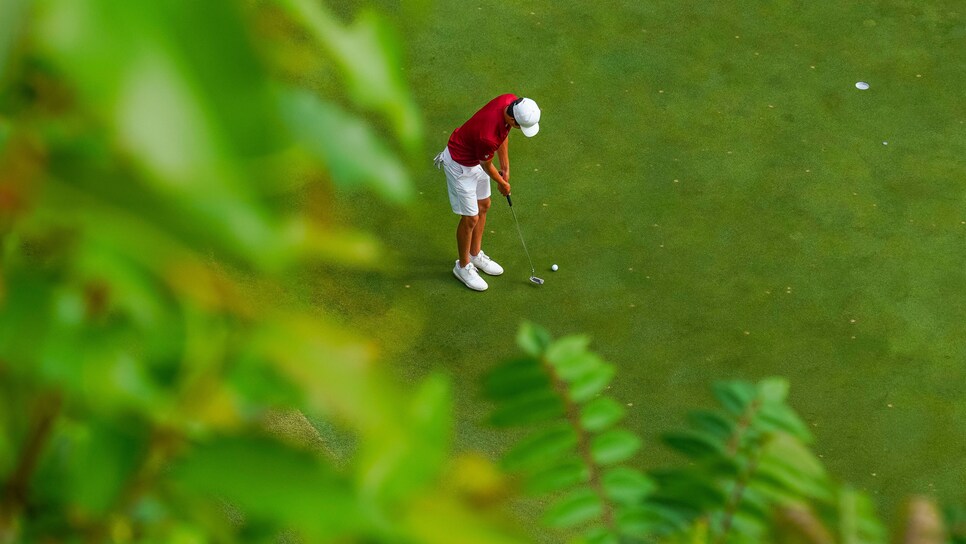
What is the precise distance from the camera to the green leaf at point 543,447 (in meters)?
1.12

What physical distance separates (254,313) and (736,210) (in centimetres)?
614

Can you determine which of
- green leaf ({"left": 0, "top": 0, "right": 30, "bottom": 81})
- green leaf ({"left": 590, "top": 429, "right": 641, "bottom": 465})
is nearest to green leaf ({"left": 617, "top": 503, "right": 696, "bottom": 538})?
green leaf ({"left": 590, "top": 429, "right": 641, "bottom": 465})

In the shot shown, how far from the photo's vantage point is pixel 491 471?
2.23 ft

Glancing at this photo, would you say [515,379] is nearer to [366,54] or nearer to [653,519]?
[653,519]

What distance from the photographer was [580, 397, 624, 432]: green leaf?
1.19m

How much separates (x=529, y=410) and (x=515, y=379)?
0.04 meters

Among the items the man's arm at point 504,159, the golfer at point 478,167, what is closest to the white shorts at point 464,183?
the golfer at point 478,167

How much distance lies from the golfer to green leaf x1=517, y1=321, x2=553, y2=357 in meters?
4.34

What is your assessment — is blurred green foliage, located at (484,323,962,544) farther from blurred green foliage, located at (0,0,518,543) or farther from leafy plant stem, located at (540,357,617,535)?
blurred green foliage, located at (0,0,518,543)

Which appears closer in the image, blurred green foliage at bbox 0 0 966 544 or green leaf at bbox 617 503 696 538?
blurred green foliage at bbox 0 0 966 544

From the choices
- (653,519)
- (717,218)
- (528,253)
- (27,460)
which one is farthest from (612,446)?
(717,218)

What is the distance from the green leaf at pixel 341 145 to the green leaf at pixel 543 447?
1.93 feet

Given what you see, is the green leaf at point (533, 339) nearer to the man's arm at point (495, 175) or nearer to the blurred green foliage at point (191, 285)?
the blurred green foliage at point (191, 285)

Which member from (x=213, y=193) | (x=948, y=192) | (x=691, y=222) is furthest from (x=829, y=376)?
(x=213, y=193)
